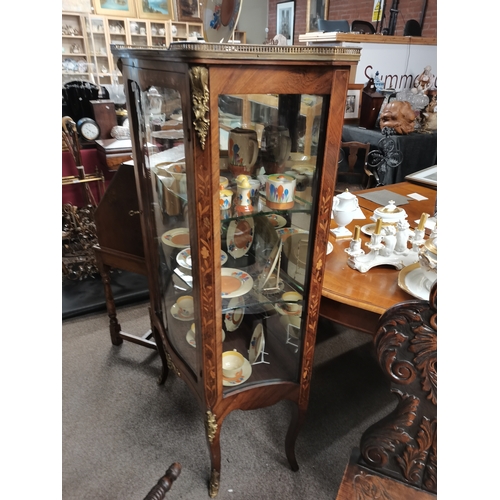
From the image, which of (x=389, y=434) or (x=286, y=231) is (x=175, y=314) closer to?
(x=286, y=231)

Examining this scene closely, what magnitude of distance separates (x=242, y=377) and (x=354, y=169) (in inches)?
82.7

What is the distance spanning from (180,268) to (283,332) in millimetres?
389

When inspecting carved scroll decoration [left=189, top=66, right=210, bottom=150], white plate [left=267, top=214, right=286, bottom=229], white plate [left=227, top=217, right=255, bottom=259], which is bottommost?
white plate [left=227, top=217, right=255, bottom=259]

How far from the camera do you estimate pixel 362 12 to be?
4828mm

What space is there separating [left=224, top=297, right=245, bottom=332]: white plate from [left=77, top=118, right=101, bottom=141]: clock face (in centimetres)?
181

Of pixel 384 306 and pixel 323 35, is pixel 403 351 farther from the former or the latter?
pixel 323 35

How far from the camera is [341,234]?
56.6 inches

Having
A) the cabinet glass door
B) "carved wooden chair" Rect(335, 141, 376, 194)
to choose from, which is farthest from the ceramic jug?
"carved wooden chair" Rect(335, 141, 376, 194)

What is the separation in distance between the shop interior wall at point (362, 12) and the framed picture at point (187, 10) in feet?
4.90

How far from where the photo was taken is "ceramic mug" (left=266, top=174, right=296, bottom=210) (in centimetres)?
98

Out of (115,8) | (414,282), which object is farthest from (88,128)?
(115,8)

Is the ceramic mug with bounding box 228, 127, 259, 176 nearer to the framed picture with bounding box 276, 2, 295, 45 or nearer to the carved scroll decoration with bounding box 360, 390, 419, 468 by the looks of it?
the carved scroll decoration with bounding box 360, 390, 419, 468

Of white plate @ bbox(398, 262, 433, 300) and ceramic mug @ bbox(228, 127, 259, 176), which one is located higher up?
ceramic mug @ bbox(228, 127, 259, 176)
